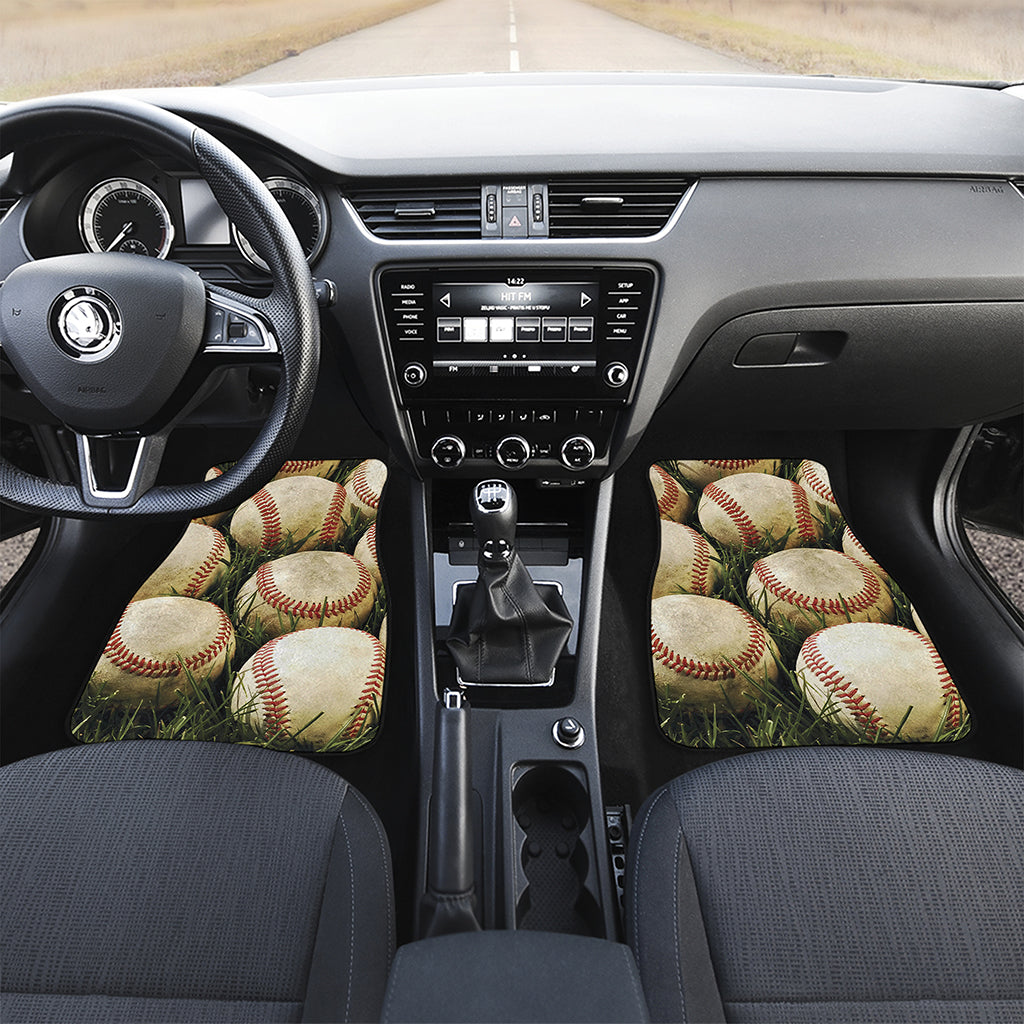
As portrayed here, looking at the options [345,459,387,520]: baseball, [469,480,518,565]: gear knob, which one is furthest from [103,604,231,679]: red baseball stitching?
A: [469,480,518,565]: gear knob

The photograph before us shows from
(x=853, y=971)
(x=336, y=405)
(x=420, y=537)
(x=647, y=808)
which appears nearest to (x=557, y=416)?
(x=420, y=537)

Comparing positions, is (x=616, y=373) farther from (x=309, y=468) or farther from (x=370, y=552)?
(x=309, y=468)

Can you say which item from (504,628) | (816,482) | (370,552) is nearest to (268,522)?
(370,552)

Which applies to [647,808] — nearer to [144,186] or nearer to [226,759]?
[226,759]

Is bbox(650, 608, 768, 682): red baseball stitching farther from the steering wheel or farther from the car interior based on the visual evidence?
the steering wheel

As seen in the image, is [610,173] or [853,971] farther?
[610,173]

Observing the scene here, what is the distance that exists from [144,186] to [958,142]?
4.13 ft

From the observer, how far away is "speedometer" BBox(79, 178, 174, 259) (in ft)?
4.10

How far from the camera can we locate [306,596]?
1778mm

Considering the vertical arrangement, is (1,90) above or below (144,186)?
above

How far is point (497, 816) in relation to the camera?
3.90 feet

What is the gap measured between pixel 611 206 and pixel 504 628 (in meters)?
0.66

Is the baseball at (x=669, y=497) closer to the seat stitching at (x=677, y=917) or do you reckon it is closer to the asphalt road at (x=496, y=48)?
the asphalt road at (x=496, y=48)

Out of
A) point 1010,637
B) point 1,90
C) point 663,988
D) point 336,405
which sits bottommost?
point 1010,637
